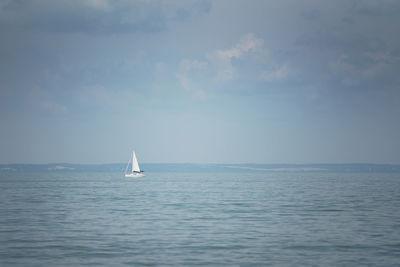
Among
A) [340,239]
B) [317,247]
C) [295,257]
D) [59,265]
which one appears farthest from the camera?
[340,239]

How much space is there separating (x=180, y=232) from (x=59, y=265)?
12146 millimetres

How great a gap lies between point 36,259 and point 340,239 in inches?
753

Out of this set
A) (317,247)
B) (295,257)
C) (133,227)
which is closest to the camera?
(295,257)

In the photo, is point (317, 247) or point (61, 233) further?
point (61, 233)

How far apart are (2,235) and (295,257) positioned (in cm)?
2056

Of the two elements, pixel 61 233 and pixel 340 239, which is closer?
pixel 340 239

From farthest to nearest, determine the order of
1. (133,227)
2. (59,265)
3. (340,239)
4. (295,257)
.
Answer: (133,227) < (340,239) < (295,257) < (59,265)

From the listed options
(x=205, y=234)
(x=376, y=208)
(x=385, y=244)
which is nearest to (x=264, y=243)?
(x=205, y=234)

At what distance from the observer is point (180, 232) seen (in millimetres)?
33844

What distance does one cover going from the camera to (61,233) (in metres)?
33.6

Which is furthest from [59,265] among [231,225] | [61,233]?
[231,225]

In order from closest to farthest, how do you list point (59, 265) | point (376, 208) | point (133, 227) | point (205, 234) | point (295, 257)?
point (59, 265), point (295, 257), point (205, 234), point (133, 227), point (376, 208)

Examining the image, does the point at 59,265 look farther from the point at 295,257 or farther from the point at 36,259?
the point at 295,257

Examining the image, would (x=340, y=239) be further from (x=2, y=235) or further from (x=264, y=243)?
(x=2, y=235)
